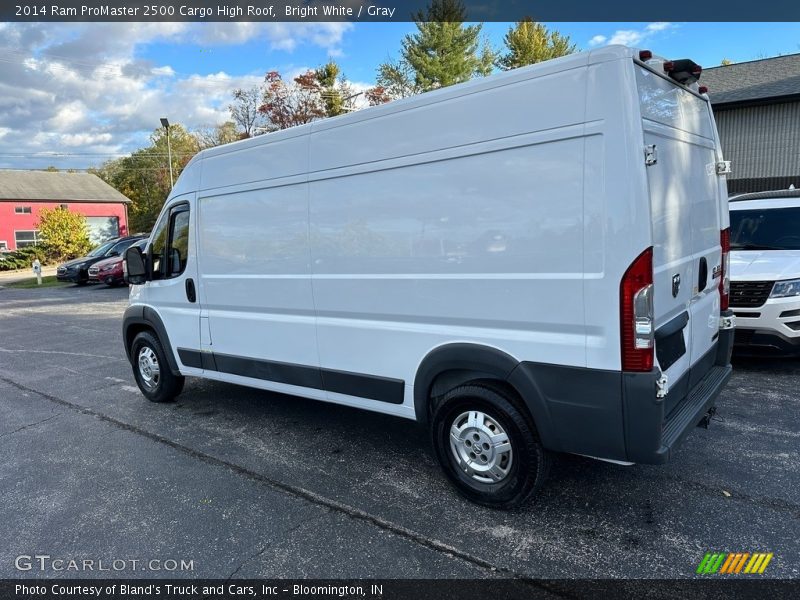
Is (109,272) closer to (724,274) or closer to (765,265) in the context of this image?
(765,265)

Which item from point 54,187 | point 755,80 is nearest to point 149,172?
point 54,187

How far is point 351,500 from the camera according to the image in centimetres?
359

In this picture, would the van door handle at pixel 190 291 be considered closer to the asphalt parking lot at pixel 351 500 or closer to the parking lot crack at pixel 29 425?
the asphalt parking lot at pixel 351 500

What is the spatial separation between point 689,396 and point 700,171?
59.6 inches

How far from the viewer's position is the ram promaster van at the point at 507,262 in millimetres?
2801

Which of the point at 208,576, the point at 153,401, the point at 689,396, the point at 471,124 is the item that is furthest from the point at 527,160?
the point at 153,401

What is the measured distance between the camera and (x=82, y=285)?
864 inches

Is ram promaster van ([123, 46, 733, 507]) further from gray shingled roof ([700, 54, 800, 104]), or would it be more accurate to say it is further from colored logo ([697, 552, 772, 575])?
gray shingled roof ([700, 54, 800, 104])

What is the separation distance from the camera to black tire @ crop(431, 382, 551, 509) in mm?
3207

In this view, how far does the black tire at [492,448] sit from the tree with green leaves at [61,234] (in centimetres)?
3576

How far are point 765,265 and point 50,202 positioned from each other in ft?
162

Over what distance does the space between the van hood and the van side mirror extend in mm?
6284

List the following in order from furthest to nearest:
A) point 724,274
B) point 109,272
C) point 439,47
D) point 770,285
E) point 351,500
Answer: point 439,47
point 109,272
point 770,285
point 724,274
point 351,500

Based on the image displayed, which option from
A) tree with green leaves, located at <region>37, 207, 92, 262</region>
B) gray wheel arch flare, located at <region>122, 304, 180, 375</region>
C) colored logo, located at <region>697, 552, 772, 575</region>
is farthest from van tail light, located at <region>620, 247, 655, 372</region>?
tree with green leaves, located at <region>37, 207, 92, 262</region>
